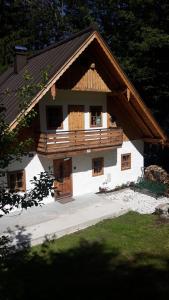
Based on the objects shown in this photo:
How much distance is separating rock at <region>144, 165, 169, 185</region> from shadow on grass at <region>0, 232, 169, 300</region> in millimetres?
9127

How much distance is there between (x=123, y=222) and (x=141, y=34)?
47.0ft

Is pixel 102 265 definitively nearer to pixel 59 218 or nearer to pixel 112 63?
pixel 59 218

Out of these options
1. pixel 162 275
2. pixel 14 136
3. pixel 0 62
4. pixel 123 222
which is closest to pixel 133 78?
pixel 0 62

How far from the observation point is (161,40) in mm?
19547

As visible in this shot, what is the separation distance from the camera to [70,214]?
14.4 metres

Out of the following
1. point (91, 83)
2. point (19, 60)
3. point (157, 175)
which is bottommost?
point (157, 175)

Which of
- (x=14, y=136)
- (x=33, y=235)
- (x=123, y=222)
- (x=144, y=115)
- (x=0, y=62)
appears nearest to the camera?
(x=14, y=136)

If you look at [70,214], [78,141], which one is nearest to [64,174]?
[78,141]

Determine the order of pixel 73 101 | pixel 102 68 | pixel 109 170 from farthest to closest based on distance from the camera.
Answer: pixel 109 170
pixel 102 68
pixel 73 101

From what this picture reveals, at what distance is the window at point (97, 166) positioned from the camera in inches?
707

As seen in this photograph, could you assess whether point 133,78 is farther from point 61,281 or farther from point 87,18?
point 61,281

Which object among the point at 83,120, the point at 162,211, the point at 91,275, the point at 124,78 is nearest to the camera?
the point at 91,275

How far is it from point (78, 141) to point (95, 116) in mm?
2766

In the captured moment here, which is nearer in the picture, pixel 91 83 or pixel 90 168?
pixel 91 83
